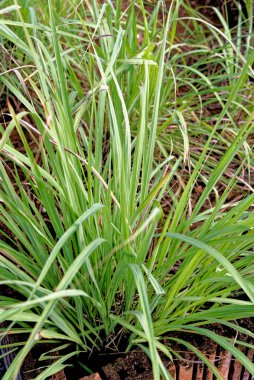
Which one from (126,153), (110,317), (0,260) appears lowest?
(110,317)

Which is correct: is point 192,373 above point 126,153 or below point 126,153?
below

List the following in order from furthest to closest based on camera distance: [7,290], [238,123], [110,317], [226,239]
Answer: [238,123] → [7,290] → [110,317] → [226,239]

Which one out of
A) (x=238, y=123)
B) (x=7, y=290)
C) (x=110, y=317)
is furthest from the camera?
(x=238, y=123)

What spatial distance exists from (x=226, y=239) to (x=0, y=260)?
392 mm

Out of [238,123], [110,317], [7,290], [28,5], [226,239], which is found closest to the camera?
[226,239]

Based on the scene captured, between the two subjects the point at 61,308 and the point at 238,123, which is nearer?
the point at 61,308

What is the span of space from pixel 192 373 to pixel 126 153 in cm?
44

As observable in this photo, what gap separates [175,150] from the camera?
164cm

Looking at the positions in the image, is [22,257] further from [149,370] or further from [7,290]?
[149,370]

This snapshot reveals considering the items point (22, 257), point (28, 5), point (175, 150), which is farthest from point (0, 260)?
point (28, 5)

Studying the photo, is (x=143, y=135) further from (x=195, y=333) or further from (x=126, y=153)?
(x=195, y=333)

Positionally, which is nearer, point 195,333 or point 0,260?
point 0,260

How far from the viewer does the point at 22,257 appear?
114 centimetres

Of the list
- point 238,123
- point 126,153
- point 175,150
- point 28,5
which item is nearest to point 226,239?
point 126,153
